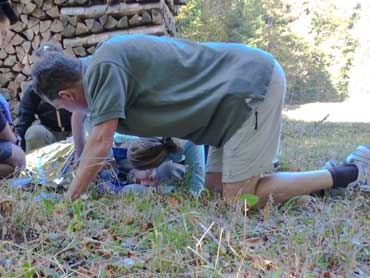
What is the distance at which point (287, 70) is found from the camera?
64.6 feet

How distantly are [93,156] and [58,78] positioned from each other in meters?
0.40

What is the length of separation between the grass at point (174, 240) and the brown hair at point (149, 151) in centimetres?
52

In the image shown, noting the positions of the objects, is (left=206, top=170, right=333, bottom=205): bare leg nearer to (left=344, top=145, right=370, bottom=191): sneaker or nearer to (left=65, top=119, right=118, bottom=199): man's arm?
(left=344, top=145, right=370, bottom=191): sneaker

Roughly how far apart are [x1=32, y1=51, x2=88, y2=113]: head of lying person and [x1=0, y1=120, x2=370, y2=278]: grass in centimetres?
50

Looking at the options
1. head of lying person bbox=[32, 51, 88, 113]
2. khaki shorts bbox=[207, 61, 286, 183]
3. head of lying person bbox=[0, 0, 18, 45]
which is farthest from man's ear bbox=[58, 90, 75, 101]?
khaki shorts bbox=[207, 61, 286, 183]

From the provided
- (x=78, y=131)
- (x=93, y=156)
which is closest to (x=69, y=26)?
(x=78, y=131)

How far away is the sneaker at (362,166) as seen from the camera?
9.27 ft

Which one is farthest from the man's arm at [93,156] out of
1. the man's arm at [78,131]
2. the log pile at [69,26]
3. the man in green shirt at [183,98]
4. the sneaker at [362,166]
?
the log pile at [69,26]

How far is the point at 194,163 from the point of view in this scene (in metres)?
3.15

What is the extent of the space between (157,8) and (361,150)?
3.20 metres

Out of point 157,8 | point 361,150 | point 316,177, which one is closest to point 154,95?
point 316,177

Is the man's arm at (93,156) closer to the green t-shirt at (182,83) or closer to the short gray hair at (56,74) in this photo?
the green t-shirt at (182,83)

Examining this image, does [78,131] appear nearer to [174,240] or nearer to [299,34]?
[174,240]

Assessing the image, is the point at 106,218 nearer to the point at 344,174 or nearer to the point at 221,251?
the point at 221,251
